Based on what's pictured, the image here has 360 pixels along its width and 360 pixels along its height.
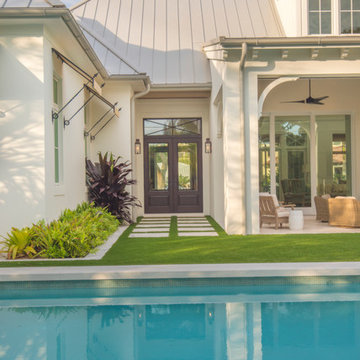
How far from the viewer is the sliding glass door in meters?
14.0

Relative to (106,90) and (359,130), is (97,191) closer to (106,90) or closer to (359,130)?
(106,90)

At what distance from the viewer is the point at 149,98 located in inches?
588

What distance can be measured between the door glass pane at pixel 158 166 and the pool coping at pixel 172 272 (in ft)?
29.7

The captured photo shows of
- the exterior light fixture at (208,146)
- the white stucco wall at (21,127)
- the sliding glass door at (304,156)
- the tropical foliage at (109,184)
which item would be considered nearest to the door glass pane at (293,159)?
the sliding glass door at (304,156)

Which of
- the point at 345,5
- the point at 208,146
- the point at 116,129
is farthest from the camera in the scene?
the point at 208,146

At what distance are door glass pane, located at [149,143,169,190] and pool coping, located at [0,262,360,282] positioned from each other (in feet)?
29.7

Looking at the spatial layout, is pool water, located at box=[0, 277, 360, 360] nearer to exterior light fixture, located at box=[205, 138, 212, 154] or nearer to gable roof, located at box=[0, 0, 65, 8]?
gable roof, located at box=[0, 0, 65, 8]

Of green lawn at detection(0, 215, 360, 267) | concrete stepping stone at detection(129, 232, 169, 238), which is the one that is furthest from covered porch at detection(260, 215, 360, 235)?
concrete stepping stone at detection(129, 232, 169, 238)

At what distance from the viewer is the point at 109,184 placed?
11.9 metres

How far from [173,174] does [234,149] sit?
5661mm

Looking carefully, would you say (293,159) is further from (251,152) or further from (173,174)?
(251,152)

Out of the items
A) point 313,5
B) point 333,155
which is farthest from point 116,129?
point 333,155

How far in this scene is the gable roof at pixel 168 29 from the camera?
1440cm

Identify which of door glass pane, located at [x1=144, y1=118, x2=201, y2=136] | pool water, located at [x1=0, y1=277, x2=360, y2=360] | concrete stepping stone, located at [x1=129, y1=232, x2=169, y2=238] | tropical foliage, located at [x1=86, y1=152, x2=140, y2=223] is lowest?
pool water, located at [x1=0, y1=277, x2=360, y2=360]
